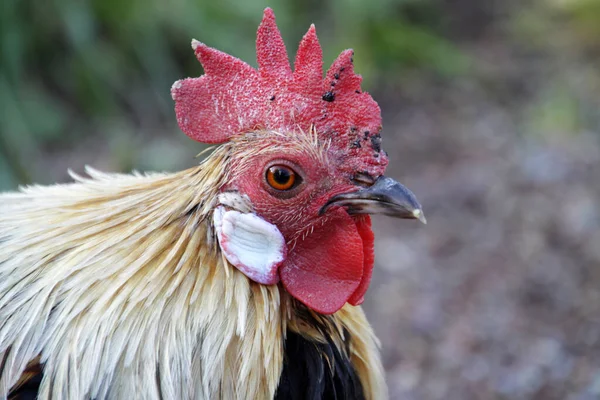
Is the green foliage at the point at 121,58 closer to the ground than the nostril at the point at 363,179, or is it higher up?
higher up

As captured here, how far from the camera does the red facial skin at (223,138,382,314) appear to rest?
1967 millimetres

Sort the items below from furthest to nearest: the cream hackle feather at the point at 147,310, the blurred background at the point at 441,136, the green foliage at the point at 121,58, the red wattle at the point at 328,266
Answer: the green foliage at the point at 121,58
the blurred background at the point at 441,136
the red wattle at the point at 328,266
the cream hackle feather at the point at 147,310

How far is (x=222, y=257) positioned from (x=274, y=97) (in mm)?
504

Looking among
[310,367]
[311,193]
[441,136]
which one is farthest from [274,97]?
[441,136]

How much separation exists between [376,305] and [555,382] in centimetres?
117

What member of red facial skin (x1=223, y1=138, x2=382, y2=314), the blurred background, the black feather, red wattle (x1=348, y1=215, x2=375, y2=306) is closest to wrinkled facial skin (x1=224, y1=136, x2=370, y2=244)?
red facial skin (x1=223, y1=138, x2=382, y2=314)

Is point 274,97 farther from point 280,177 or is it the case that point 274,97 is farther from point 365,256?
point 365,256

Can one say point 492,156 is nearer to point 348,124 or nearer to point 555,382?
point 555,382

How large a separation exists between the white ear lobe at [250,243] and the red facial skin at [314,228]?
0.04 m

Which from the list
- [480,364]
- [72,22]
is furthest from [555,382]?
[72,22]

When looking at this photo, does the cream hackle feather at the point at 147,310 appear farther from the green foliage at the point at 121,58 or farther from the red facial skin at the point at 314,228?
the green foliage at the point at 121,58

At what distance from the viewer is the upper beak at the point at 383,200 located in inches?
76.7

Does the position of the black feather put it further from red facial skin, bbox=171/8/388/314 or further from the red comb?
the red comb

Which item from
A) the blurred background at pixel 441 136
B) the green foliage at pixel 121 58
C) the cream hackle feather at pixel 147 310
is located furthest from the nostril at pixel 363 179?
the green foliage at pixel 121 58
